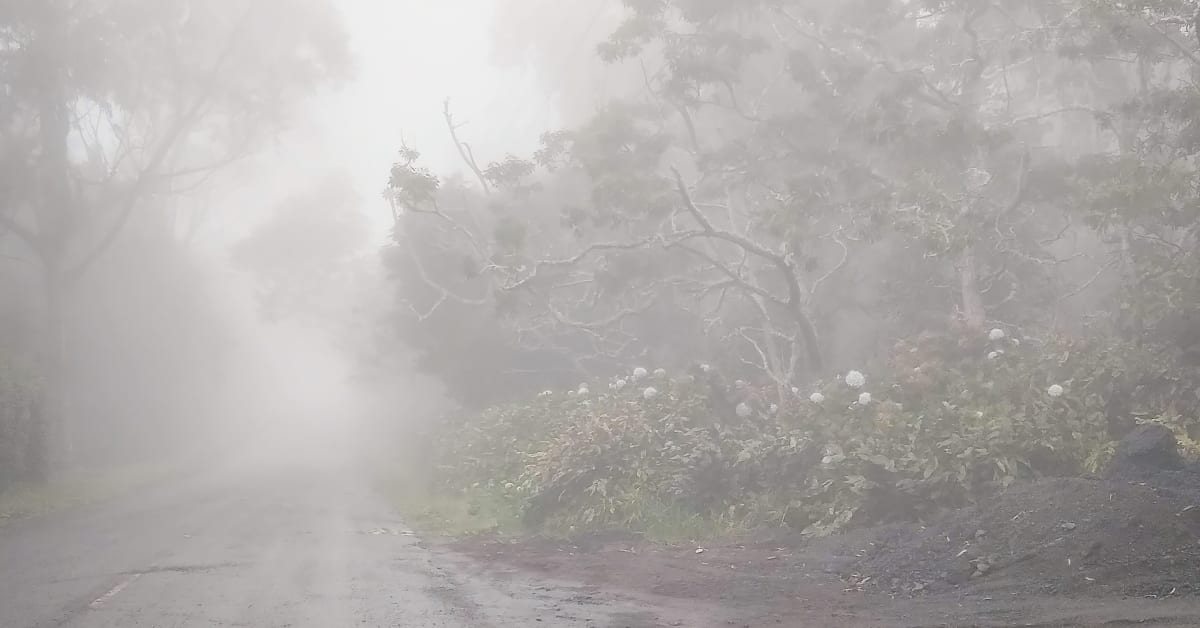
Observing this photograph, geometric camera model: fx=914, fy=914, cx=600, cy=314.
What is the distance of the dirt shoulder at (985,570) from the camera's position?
6.35 meters

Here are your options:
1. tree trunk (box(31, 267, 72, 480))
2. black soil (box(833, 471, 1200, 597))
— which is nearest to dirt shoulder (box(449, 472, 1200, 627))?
black soil (box(833, 471, 1200, 597))

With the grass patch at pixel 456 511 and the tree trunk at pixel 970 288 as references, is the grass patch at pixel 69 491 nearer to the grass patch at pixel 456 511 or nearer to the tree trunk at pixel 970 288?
the grass patch at pixel 456 511

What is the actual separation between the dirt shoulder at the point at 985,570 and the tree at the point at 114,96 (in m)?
15.1

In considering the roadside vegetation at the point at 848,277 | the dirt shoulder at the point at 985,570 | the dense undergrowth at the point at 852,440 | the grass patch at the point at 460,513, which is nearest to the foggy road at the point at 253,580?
the grass patch at the point at 460,513

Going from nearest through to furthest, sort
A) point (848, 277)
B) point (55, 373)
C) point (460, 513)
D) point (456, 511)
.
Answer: point (460, 513) → point (456, 511) → point (55, 373) → point (848, 277)

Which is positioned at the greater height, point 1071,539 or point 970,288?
point 970,288

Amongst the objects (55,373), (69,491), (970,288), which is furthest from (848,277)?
(55,373)

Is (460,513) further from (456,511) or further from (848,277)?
(848,277)

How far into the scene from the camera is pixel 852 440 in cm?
1133

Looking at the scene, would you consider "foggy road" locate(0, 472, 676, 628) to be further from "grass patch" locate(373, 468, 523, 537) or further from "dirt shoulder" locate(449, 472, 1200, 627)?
"dirt shoulder" locate(449, 472, 1200, 627)

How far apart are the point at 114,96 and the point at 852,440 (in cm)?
2004

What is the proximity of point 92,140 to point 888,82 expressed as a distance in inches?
789

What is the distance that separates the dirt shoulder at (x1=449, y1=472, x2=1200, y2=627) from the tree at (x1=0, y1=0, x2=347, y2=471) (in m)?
15.1

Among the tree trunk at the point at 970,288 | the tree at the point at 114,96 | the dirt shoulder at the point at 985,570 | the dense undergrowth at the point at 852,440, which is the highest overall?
the tree at the point at 114,96
